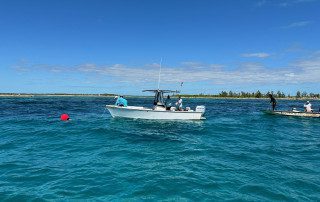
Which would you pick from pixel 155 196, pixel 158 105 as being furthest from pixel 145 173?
pixel 158 105

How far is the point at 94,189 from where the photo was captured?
1070 centimetres

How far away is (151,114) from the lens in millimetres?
32812

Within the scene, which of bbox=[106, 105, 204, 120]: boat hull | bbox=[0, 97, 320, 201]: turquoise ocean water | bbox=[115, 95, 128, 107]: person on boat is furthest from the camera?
bbox=[115, 95, 128, 107]: person on boat

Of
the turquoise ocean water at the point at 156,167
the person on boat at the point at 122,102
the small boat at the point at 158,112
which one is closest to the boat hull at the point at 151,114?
the small boat at the point at 158,112

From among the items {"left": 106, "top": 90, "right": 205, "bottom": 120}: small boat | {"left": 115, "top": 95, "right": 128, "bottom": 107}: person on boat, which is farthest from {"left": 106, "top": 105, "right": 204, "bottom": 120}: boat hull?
{"left": 115, "top": 95, "right": 128, "bottom": 107}: person on boat

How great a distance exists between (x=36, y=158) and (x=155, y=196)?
8.06 m

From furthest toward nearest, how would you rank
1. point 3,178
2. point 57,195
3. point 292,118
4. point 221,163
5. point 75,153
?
point 292,118
point 75,153
point 221,163
point 3,178
point 57,195

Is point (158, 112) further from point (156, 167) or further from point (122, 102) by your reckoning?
point (156, 167)

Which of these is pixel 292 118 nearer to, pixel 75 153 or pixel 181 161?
pixel 181 161

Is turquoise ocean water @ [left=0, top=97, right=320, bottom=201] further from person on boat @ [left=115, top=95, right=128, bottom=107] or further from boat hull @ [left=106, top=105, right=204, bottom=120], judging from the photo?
person on boat @ [left=115, top=95, right=128, bottom=107]

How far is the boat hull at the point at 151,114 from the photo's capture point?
32688 millimetres

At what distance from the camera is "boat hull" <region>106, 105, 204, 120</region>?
107 ft

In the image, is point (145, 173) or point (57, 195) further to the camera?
point (145, 173)

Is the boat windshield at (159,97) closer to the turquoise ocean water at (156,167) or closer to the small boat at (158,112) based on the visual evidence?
the small boat at (158,112)
